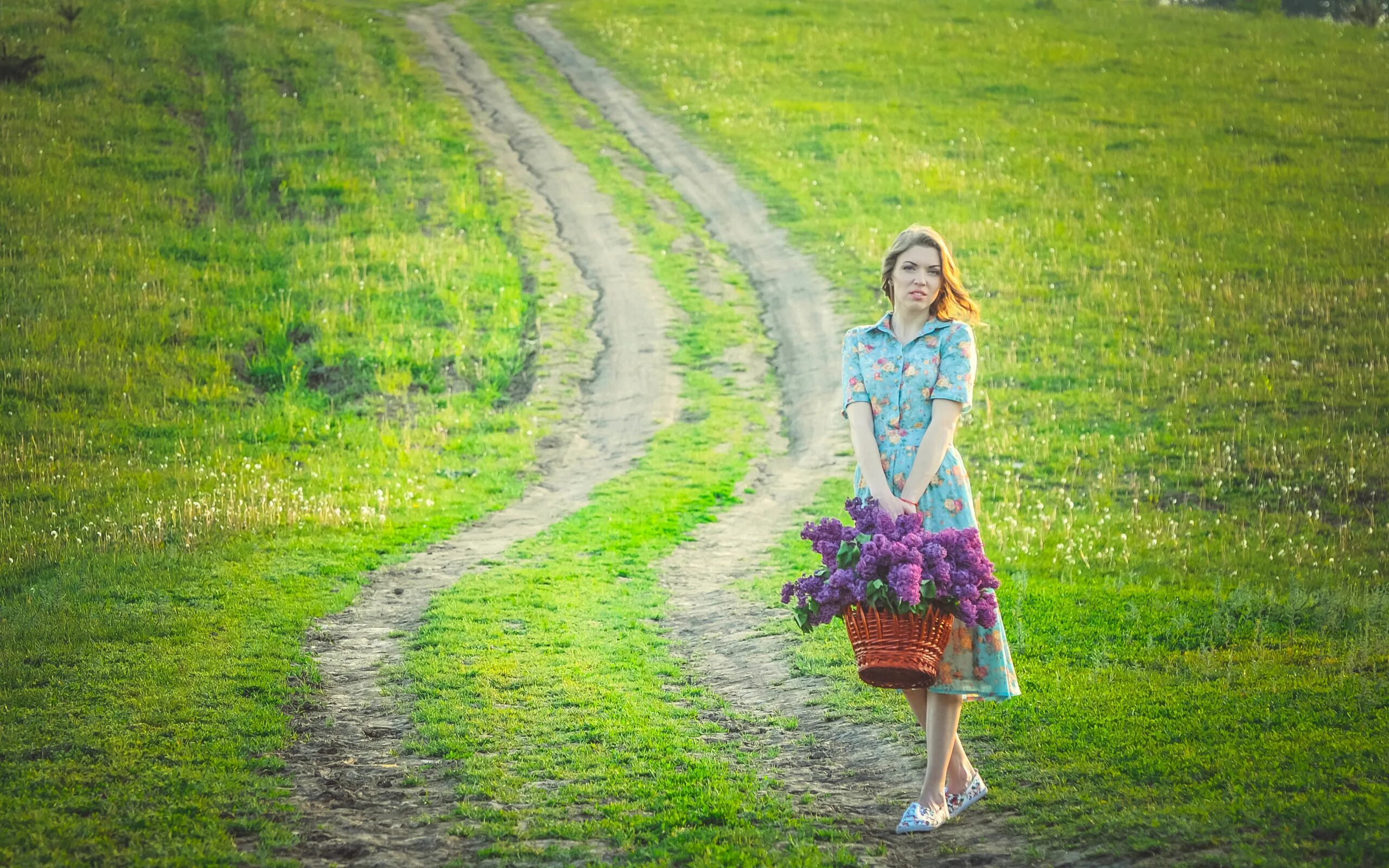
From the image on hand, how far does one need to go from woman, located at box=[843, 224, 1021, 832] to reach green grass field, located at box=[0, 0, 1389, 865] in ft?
2.40

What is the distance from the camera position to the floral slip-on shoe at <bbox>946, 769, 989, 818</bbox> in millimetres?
7184

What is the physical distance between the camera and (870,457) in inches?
279

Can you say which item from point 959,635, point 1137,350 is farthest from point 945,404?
point 1137,350

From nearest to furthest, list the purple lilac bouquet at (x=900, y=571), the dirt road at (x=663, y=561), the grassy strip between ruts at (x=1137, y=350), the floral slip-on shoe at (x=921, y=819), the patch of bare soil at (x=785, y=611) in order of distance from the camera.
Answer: the purple lilac bouquet at (x=900, y=571) < the floral slip-on shoe at (x=921, y=819) < the patch of bare soil at (x=785, y=611) < the dirt road at (x=663, y=561) < the grassy strip between ruts at (x=1137, y=350)

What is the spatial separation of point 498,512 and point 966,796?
36.1ft

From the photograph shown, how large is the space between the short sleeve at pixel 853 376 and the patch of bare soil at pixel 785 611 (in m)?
2.64

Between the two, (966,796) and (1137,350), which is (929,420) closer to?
(966,796)

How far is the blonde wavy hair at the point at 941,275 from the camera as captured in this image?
7.23m

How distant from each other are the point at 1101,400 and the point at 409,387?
12888 mm

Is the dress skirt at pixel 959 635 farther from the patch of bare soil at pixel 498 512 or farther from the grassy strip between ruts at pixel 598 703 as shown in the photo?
the patch of bare soil at pixel 498 512

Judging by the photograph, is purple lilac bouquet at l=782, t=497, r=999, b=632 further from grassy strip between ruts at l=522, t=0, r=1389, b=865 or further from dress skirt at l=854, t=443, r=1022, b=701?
grassy strip between ruts at l=522, t=0, r=1389, b=865

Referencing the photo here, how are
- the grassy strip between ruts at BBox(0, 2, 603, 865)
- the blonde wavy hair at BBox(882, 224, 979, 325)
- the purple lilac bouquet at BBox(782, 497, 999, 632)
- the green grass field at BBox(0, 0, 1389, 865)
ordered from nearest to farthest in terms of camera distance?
the purple lilac bouquet at BBox(782, 497, 999, 632)
the blonde wavy hair at BBox(882, 224, 979, 325)
the green grass field at BBox(0, 0, 1389, 865)
the grassy strip between ruts at BBox(0, 2, 603, 865)

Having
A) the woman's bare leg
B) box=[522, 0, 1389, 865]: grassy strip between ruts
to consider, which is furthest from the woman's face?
box=[522, 0, 1389, 865]: grassy strip between ruts

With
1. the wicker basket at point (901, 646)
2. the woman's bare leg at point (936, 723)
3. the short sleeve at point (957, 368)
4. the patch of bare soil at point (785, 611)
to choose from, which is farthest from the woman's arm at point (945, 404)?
the patch of bare soil at point (785, 611)
